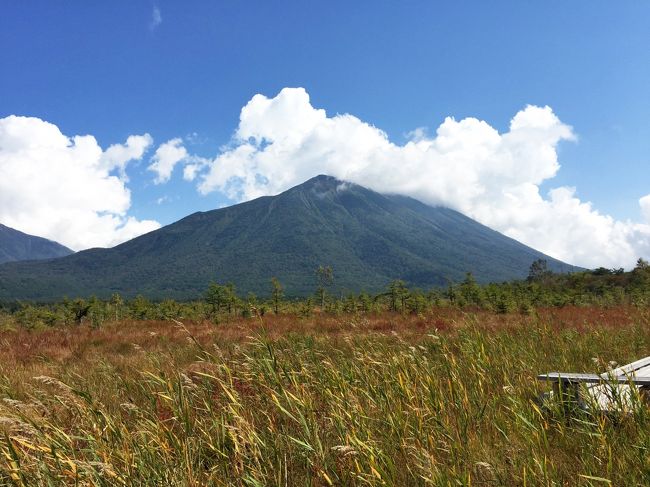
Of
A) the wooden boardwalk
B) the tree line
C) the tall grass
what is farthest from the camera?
the tree line

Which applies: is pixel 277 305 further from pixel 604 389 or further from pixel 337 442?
pixel 604 389

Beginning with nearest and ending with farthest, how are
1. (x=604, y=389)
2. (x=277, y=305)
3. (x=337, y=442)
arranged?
(x=337, y=442) → (x=604, y=389) → (x=277, y=305)

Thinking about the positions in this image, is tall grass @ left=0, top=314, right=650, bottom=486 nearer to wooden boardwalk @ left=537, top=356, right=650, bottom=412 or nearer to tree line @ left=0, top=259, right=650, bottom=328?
wooden boardwalk @ left=537, top=356, right=650, bottom=412

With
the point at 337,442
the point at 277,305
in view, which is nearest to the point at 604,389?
the point at 337,442

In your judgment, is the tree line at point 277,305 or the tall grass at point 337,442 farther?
the tree line at point 277,305

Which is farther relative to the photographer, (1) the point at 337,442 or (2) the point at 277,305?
(2) the point at 277,305

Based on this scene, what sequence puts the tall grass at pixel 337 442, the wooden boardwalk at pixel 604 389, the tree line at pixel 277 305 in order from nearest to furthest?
1. the tall grass at pixel 337 442
2. the wooden boardwalk at pixel 604 389
3. the tree line at pixel 277 305

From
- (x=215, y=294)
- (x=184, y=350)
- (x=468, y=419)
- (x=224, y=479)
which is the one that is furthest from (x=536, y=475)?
(x=215, y=294)

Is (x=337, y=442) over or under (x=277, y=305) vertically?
over

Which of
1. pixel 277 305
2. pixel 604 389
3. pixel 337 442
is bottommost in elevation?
pixel 277 305

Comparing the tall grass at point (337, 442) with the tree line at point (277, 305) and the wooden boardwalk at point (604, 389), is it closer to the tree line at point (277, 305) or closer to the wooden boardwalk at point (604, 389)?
the wooden boardwalk at point (604, 389)

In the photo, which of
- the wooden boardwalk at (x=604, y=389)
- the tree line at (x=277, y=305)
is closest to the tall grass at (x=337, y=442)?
the wooden boardwalk at (x=604, y=389)

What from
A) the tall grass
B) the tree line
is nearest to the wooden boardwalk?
the tall grass

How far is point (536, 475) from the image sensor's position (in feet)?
6.64
